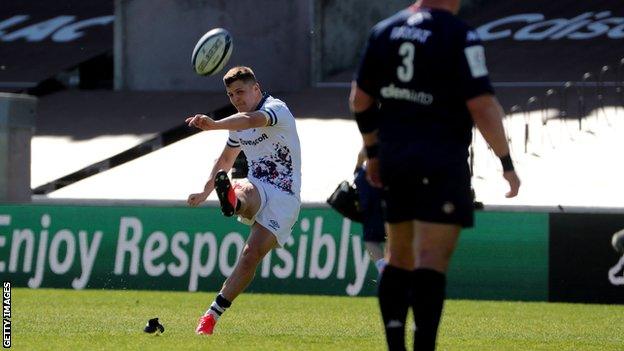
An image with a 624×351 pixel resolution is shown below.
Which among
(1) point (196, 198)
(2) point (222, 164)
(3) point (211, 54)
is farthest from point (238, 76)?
(3) point (211, 54)

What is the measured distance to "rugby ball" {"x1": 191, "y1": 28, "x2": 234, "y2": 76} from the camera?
1216 centimetres

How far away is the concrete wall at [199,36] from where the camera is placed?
86.7 ft

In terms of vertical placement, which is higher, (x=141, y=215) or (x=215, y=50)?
(x=215, y=50)

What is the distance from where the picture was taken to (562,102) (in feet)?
78.8

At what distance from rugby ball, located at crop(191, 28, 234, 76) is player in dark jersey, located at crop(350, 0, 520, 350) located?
500 cm

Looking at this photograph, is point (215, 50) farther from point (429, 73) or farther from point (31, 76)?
point (31, 76)

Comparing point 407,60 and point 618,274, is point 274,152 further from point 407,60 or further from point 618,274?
point 618,274

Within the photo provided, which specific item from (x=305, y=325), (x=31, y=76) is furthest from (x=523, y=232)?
(x=31, y=76)

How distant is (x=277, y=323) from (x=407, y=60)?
508 cm

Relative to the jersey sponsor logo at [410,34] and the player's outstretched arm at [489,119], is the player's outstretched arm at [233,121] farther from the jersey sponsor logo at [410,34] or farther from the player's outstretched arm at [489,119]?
the player's outstretched arm at [489,119]

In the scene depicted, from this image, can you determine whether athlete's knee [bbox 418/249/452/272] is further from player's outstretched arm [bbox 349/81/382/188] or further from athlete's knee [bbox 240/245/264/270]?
athlete's knee [bbox 240/245/264/270]

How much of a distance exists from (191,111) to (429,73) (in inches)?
746

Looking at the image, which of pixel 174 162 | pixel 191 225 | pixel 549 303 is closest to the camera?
pixel 549 303

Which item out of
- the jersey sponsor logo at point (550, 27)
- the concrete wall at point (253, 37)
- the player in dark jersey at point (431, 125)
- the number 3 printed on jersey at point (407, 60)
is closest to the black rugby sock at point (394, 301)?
the player in dark jersey at point (431, 125)
